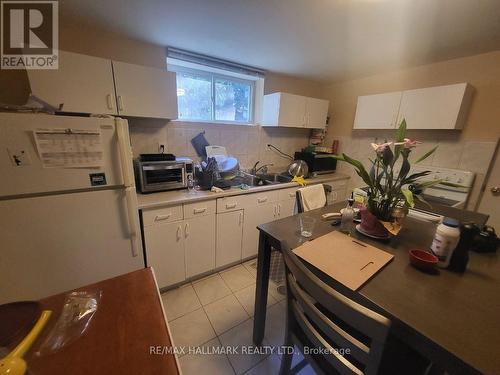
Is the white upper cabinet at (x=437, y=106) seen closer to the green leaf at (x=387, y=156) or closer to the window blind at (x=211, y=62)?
the green leaf at (x=387, y=156)

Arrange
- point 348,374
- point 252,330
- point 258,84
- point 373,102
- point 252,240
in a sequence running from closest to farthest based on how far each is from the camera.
→ point 348,374
point 252,330
point 252,240
point 373,102
point 258,84

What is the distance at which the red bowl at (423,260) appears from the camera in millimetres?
823

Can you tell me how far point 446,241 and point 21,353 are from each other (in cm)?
138

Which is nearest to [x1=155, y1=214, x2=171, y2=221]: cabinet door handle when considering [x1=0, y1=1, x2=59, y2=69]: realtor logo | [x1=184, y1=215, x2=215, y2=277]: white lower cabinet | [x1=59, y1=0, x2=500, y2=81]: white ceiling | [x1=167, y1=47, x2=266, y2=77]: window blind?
[x1=184, y1=215, x2=215, y2=277]: white lower cabinet

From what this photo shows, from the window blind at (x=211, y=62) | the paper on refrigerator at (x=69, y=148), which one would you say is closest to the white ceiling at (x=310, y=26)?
the window blind at (x=211, y=62)

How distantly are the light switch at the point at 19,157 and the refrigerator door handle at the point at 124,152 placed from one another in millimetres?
418

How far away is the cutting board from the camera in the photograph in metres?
0.79

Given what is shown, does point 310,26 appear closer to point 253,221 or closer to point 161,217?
point 253,221

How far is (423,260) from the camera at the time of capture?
828mm

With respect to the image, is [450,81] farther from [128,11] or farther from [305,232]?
[128,11]

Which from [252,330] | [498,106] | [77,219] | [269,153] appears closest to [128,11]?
[77,219]

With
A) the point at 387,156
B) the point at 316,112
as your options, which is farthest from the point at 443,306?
the point at 316,112

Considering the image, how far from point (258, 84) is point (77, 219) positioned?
2.42m

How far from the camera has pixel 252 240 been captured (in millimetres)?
2193
